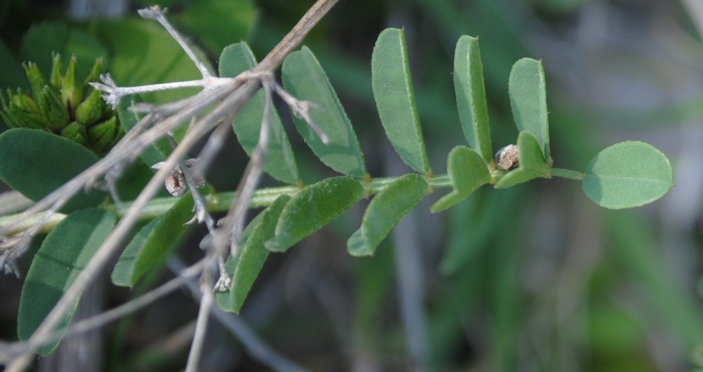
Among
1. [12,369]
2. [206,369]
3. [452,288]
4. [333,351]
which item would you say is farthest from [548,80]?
[12,369]

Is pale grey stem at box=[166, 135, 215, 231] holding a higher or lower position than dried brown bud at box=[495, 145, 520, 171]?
Answer: higher

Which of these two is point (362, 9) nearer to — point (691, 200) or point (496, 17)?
point (496, 17)

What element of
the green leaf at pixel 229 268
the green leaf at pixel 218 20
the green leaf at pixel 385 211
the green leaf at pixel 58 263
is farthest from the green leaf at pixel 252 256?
the green leaf at pixel 218 20

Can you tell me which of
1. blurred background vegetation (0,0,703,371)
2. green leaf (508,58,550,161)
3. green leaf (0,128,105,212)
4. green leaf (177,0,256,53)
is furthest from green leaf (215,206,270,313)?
blurred background vegetation (0,0,703,371)

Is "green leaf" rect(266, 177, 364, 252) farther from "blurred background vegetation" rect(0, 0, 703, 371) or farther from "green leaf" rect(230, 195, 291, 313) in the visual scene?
"blurred background vegetation" rect(0, 0, 703, 371)

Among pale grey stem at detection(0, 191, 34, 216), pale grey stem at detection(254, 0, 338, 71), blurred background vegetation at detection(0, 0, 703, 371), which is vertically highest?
pale grey stem at detection(254, 0, 338, 71)

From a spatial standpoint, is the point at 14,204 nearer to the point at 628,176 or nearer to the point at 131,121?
the point at 131,121

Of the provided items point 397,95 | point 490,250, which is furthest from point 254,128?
point 490,250
